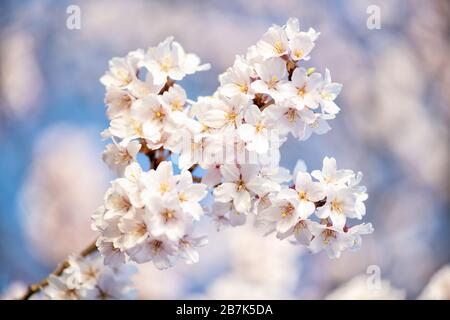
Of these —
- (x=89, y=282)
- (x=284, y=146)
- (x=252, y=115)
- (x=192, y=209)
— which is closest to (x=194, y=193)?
(x=192, y=209)

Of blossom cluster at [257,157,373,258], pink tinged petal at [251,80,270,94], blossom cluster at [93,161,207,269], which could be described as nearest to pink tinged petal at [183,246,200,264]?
blossom cluster at [93,161,207,269]

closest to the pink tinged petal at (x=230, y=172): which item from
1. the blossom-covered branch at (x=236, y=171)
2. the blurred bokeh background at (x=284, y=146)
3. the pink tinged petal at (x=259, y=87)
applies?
the blossom-covered branch at (x=236, y=171)

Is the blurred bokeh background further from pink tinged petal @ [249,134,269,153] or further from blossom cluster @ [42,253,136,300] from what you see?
pink tinged petal @ [249,134,269,153]

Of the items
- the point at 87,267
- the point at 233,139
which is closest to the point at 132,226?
the point at 233,139

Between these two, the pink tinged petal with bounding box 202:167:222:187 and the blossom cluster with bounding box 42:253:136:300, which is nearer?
the pink tinged petal with bounding box 202:167:222:187

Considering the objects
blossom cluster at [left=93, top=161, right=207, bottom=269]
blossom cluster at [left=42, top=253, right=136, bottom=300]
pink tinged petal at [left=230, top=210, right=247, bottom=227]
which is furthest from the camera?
blossom cluster at [left=42, top=253, right=136, bottom=300]

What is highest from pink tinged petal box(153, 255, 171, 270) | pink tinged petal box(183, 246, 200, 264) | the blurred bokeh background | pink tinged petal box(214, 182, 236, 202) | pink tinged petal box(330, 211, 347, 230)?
the blurred bokeh background

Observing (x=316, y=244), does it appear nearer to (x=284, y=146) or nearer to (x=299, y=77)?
(x=299, y=77)

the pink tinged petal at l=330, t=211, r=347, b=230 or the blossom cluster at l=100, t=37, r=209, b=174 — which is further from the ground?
the blossom cluster at l=100, t=37, r=209, b=174
